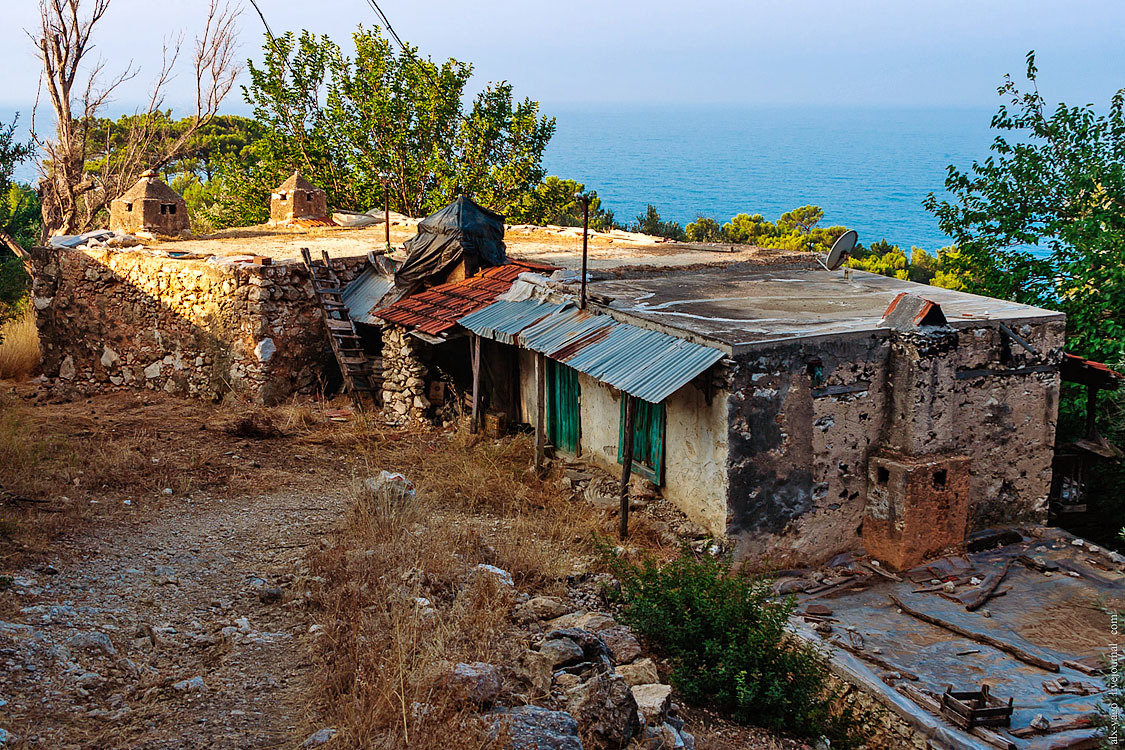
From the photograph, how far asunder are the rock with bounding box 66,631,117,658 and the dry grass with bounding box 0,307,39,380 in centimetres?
1284

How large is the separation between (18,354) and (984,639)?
16182 millimetres

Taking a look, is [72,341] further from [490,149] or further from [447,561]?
[490,149]

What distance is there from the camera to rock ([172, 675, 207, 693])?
4.73 metres

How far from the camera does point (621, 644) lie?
5898mm

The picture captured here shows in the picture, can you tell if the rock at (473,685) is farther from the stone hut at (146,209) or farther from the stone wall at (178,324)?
the stone hut at (146,209)

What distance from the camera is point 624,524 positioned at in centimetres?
902

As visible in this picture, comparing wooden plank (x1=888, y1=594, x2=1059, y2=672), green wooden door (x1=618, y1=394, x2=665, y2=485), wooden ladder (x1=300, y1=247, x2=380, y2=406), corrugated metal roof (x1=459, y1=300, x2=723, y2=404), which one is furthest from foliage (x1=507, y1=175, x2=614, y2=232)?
wooden plank (x1=888, y1=594, x2=1059, y2=672)

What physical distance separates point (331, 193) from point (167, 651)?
22497mm

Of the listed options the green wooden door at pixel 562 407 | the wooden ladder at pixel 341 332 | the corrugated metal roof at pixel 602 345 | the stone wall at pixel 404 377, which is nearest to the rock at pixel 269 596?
the corrugated metal roof at pixel 602 345

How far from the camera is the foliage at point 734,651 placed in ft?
18.9

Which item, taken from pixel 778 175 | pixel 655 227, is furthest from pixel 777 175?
pixel 655 227

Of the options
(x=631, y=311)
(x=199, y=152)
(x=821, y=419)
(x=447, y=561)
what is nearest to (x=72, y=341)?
(x=631, y=311)

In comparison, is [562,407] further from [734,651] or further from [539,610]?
[734,651]

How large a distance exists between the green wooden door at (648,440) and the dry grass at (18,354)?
12097 mm
